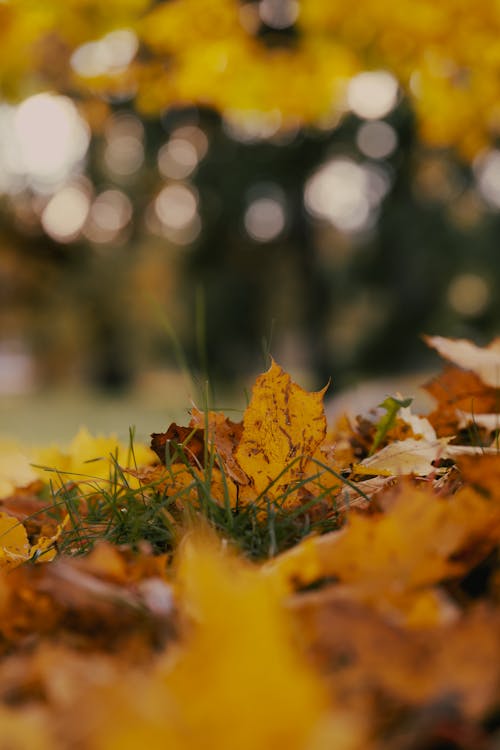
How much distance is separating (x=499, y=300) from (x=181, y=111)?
20.0ft

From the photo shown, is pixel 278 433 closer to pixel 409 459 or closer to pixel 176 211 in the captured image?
pixel 409 459

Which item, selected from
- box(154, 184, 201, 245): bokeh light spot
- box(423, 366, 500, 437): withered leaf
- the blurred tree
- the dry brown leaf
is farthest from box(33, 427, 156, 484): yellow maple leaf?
box(154, 184, 201, 245): bokeh light spot

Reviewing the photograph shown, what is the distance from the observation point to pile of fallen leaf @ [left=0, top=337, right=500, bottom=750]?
0.47 m

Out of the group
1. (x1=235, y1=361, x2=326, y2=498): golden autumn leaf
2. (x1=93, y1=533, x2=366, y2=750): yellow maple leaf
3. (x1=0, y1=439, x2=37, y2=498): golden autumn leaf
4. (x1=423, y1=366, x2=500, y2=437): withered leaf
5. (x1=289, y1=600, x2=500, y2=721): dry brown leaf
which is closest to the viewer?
(x1=93, y1=533, x2=366, y2=750): yellow maple leaf

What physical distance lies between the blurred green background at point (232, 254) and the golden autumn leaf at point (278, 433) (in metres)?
8.77

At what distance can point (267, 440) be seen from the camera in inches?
43.9

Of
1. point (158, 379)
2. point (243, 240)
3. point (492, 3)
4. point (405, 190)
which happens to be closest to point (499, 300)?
point (405, 190)

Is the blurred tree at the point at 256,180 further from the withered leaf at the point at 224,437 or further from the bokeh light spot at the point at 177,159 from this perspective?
A: the withered leaf at the point at 224,437

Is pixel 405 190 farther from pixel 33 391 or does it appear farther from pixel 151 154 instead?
pixel 33 391

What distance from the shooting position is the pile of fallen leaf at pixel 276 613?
47 centimetres

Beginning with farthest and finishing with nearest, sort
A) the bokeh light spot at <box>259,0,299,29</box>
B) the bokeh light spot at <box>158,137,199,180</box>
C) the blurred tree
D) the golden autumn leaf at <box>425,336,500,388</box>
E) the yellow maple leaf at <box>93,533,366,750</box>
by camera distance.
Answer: the bokeh light spot at <box>158,137,199,180</box>, the bokeh light spot at <box>259,0,299,29</box>, the blurred tree, the golden autumn leaf at <box>425,336,500,388</box>, the yellow maple leaf at <box>93,533,366,750</box>

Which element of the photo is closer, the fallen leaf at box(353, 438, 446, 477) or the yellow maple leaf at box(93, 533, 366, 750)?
the yellow maple leaf at box(93, 533, 366, 750)

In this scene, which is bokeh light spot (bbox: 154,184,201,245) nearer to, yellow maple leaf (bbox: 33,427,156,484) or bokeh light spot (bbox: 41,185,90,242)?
bokeh light spot (bbox: 41,185,90,242)

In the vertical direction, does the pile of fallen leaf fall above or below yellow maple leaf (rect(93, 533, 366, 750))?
below
